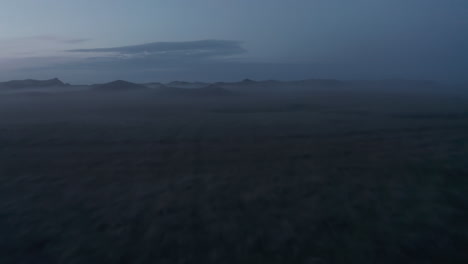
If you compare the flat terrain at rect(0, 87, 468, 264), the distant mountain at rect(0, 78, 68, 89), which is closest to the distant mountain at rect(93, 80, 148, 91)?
the distant mountain at rect(0, 78, 68, 89)

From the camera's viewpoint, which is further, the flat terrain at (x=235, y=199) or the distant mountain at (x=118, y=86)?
the distant mountain at (x=118, y=86)

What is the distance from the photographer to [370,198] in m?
8.20

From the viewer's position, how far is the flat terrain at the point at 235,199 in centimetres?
616

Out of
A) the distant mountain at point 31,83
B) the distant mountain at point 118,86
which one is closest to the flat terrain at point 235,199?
the distant mountain at point 118,86

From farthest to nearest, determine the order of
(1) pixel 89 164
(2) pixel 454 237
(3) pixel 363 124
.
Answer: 1. (3) pixel 363 124
2. (1) pixel 89 164
3. (2) pixel 454 237

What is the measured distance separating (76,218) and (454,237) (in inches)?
246

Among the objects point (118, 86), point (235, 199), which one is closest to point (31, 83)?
point (118, 86)

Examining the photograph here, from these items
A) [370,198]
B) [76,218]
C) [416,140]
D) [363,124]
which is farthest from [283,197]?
[363,124]

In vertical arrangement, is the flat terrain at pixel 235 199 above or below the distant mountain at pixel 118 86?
below

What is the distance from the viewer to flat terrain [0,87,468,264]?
20.2ft

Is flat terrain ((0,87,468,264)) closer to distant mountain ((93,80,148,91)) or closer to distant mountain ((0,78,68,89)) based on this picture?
distant mountain ((93,80,148,91))

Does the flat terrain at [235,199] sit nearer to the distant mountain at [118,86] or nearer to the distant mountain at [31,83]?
the distant mountain at [118,86]

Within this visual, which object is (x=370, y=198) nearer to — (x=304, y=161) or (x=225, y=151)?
(x=304, y=161)

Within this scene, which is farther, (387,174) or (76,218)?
(387,174)
